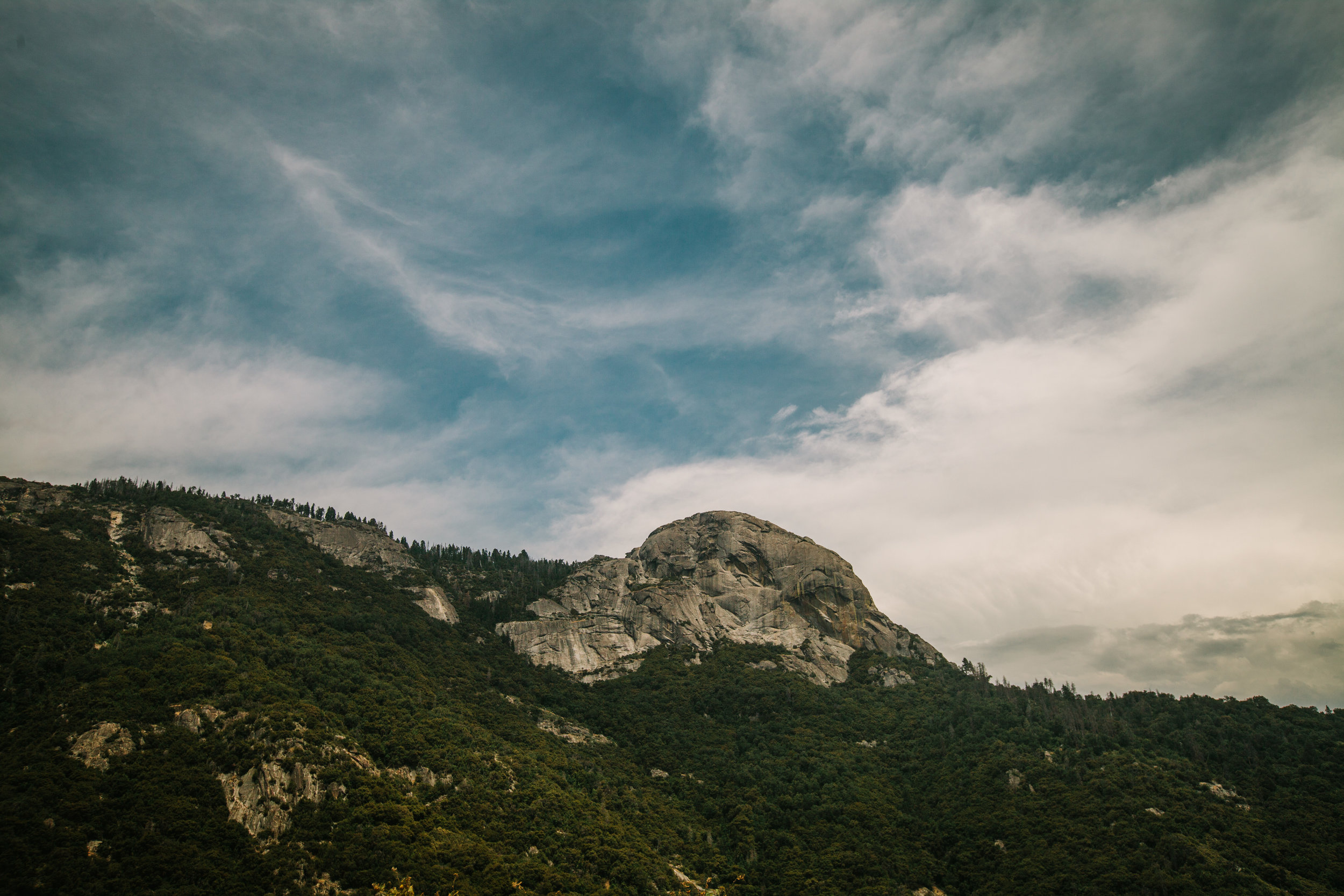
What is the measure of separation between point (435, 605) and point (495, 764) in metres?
86.8

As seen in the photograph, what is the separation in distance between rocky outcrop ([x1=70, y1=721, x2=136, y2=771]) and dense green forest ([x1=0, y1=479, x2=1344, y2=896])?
38 cm

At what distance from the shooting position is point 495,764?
110688 mm

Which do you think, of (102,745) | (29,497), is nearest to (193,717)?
(102,745)

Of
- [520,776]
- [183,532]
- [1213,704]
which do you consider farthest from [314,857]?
[1213,704]

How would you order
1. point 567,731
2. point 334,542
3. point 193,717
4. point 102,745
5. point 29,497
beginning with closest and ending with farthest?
1. point 102,745
2. point 193,717
3. point 29,497
4. point 567,731
5. point 334,542

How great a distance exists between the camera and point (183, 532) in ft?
486

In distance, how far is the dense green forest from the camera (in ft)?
255

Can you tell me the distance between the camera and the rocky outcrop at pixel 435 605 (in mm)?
185750

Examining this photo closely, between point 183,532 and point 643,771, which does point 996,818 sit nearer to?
point 643,771

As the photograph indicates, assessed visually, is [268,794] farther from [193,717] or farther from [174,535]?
[174,535]

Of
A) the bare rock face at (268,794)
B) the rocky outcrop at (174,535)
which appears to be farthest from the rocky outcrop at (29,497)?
the bare rock face at (268,794)

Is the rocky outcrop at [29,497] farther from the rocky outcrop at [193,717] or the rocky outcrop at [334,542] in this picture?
the rocky outcrop at [193,717]

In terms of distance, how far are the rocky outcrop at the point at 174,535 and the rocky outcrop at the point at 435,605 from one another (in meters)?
50.9

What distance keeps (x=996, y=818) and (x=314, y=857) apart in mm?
106711
